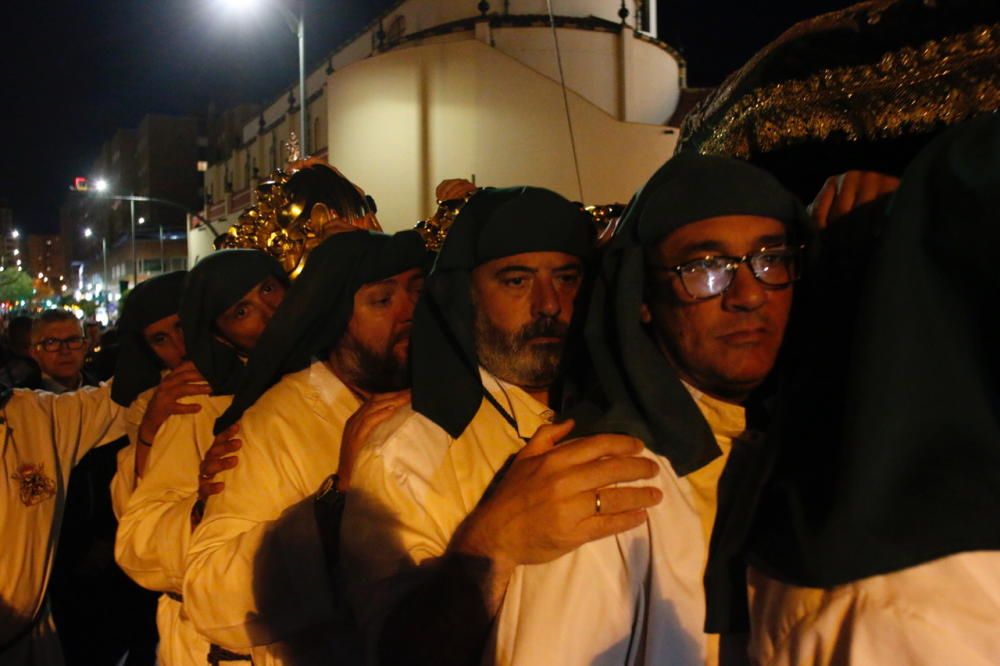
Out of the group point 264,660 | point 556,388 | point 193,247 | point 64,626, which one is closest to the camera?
point 556,388

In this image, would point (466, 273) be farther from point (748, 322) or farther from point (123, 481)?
point (123, 481)

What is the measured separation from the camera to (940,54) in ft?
7.41

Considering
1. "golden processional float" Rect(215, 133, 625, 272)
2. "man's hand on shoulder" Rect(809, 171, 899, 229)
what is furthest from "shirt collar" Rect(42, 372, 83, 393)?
"man's hand on shoulder" Rect(809, 171, 899, 229)

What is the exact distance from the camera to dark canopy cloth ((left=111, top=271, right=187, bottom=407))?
4281 millimetres

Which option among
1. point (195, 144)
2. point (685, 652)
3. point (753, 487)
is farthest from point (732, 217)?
point (195, 144)

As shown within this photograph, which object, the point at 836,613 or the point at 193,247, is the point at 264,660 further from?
the point at 193,247

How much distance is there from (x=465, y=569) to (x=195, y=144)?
80.3m

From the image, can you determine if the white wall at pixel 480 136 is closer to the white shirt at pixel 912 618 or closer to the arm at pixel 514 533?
the arm at pixel 514 533

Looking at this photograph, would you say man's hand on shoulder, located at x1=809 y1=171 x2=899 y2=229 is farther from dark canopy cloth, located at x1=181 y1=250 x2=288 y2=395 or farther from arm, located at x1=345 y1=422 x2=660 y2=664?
dark canopy cloth, located at x1=181 y1=250 x2=288 y2=395

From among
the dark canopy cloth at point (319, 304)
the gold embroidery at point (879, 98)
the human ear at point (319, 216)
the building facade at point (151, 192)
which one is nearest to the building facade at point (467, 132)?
the human ear at point (319, 216)

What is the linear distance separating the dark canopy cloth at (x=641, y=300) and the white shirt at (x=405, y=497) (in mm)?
451

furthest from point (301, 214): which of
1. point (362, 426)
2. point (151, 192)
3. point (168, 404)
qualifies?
point (151, 192)

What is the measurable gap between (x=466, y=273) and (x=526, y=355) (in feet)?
1.10

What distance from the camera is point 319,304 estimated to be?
10.4ft
